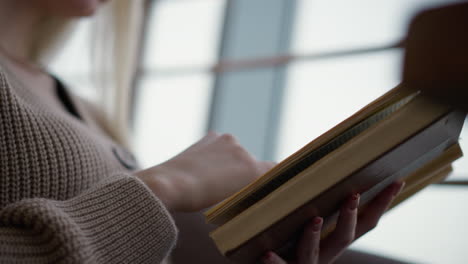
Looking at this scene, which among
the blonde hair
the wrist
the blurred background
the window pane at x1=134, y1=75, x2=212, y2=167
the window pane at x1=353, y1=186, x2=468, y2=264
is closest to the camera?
the wrist

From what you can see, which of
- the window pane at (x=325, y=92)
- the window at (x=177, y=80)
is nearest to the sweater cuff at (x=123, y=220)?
the window pane at (x=325, y=92)

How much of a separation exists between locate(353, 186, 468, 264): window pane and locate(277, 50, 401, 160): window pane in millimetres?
521

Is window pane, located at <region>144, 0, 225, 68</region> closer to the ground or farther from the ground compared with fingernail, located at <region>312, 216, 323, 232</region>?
closer to the ground

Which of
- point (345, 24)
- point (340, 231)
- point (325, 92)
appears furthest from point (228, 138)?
point (345, 24)

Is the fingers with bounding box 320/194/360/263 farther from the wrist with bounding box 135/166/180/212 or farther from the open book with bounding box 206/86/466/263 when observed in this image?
the wrist with bounding box 135/166/180/212

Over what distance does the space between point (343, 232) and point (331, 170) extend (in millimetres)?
163

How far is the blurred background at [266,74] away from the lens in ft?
7.00

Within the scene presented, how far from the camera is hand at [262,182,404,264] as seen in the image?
Result: 1.48 feet

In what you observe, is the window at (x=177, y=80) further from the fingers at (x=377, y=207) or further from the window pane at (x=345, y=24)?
the fingers at (x=377, y=207)

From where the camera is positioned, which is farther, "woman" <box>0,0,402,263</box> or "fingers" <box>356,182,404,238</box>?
"fingers" <box>356,182,404,238</box>

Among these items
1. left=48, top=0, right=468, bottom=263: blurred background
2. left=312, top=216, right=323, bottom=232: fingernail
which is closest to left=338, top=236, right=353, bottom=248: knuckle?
left=312, top=216, right=323, bottom=232: fingernail

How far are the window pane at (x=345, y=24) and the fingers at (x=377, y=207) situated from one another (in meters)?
1.65

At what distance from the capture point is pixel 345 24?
91.3 inches

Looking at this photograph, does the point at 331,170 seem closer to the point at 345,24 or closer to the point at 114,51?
the point at 114,51
